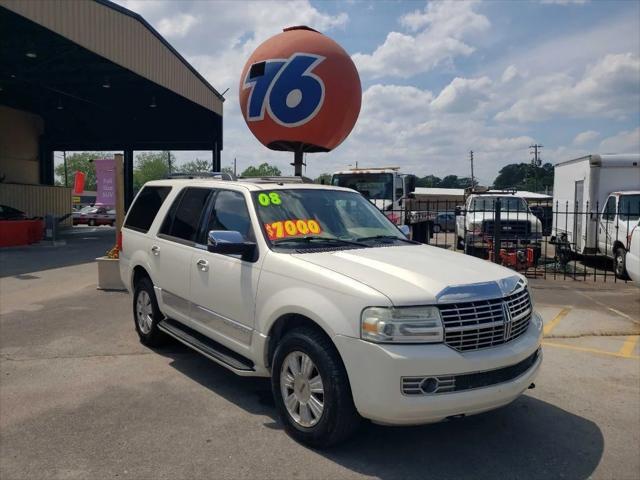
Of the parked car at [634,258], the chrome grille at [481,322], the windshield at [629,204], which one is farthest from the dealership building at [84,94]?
the windshield at [629,204]

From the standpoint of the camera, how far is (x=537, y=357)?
3979 millimetres

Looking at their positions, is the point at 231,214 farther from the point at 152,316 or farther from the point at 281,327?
the point at 152,316

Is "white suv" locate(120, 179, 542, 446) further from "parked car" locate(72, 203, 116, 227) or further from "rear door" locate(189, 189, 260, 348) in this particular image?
"parked car" locate(72, 203, 116, 227)

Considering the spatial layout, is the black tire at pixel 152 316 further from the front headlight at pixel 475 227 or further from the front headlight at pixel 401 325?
the front headlight at pixel 475 227

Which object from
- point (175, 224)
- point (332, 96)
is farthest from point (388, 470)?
point (332, 96)

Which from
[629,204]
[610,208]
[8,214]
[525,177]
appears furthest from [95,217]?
[525,177]

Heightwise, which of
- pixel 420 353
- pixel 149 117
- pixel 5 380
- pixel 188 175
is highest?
pixel 149 117

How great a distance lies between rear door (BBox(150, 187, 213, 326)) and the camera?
518 cm

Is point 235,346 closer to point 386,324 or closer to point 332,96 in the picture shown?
point 386,324

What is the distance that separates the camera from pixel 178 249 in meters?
5.32

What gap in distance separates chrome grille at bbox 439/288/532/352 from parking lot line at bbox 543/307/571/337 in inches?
149

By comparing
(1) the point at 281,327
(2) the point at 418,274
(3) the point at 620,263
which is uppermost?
(2) the point at 418,274

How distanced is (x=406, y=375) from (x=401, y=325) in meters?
0.30

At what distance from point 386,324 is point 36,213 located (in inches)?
1162
